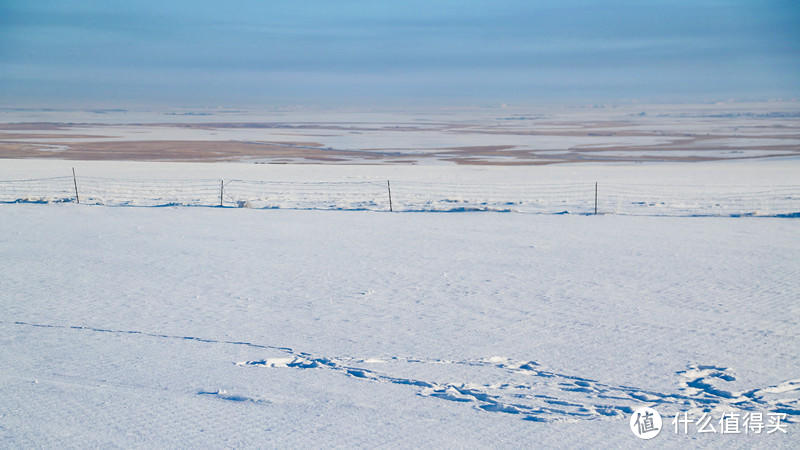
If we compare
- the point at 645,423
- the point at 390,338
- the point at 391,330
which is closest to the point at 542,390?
the point at 645,423

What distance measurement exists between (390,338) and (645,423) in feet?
9.86

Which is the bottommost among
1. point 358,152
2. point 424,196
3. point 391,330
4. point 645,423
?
point 645,423

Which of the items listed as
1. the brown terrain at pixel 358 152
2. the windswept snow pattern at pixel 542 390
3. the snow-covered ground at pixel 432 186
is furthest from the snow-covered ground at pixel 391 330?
the brown terrain at pixel 358 152

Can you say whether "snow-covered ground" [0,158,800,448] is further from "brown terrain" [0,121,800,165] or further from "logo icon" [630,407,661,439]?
"brown terrain" [0,121,800,165]

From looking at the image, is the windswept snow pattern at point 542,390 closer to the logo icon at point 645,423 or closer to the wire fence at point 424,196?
the logo icon at point 645,423

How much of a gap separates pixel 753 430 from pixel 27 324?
292 inches

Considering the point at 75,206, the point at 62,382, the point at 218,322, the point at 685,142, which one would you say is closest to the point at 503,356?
the point at 218,322

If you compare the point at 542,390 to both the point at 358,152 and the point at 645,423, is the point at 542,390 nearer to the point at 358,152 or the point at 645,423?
the point at 645,423

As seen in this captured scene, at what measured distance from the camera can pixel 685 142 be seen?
5397 centimetres

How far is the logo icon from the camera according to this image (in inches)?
220

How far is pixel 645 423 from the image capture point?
226 inches

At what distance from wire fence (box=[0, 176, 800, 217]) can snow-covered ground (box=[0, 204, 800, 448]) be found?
5111mm

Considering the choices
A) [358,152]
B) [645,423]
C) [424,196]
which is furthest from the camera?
[358,152]

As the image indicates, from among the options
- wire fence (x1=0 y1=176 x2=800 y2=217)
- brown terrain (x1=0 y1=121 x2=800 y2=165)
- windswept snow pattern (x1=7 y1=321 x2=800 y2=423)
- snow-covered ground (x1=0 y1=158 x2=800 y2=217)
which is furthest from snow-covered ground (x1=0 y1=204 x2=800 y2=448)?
brown terrain (x1=0 y1=121 x2=800 y2=165)
